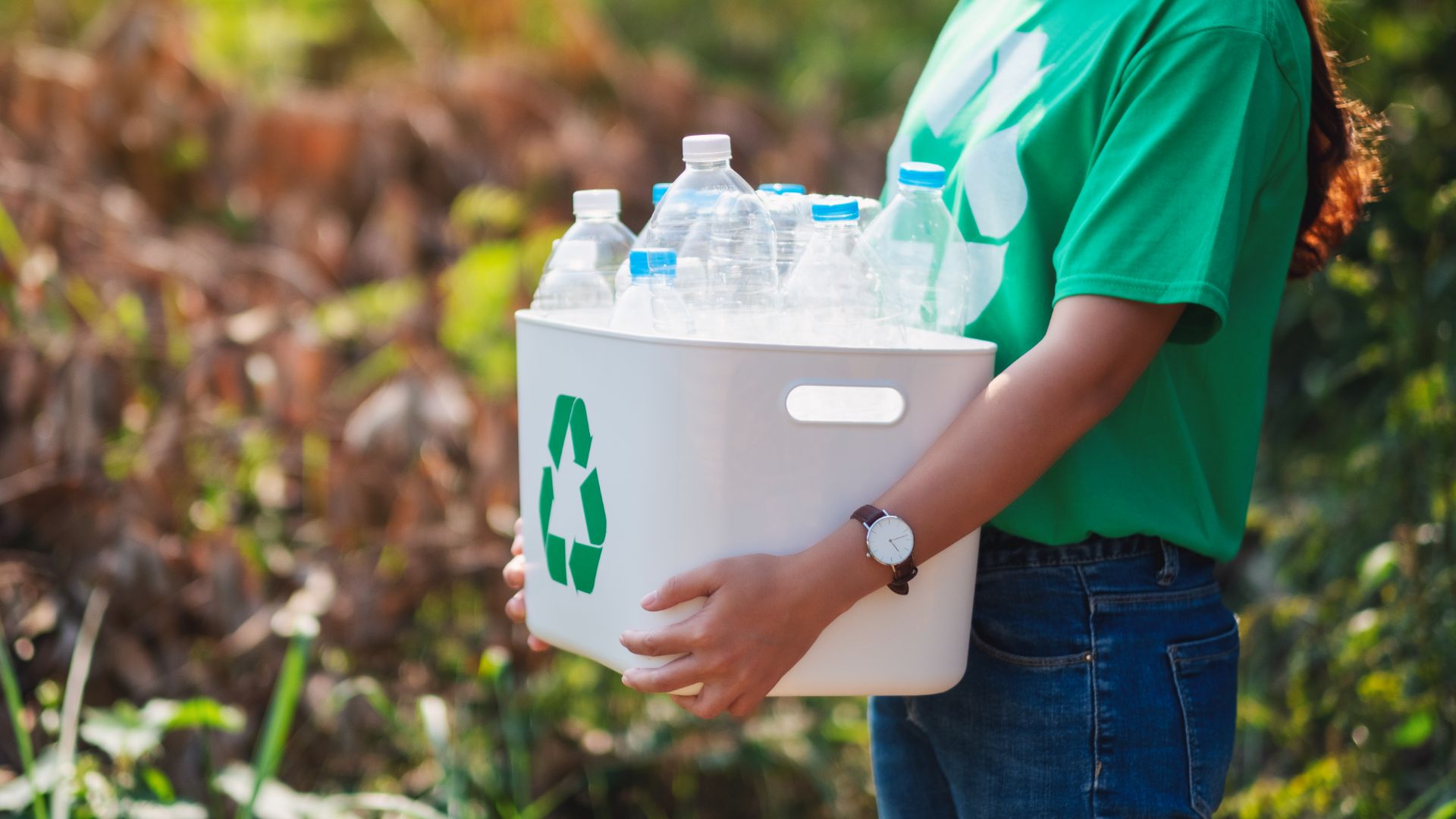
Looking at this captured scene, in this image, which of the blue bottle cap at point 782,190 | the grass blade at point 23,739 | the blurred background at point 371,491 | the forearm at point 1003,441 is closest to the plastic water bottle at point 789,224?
the blue bottle cap at point 782,190

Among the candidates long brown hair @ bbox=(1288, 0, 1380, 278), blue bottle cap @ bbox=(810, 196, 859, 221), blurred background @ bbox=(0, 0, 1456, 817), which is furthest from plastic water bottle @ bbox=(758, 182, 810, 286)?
blurred background @ bbox=(0, 0, 1456, 817)

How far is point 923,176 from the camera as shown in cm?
119

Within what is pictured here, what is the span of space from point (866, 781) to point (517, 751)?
2.65ft

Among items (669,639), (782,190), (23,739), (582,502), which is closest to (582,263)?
(782,190)

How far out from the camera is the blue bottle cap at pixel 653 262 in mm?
1158

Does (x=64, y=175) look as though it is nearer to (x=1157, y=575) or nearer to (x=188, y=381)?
(x=188, y=381)

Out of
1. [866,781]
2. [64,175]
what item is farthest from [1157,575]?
[64,175]

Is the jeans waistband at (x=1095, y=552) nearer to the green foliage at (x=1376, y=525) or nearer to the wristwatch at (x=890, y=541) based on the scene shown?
the wristwatch at (x=890, y=541)

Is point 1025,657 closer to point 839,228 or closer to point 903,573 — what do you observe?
point 903,573

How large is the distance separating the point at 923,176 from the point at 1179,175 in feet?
0.80

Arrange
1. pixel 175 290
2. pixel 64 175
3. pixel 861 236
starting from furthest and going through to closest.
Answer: pixel 64 175, pixel 175 290, pixel 861 236

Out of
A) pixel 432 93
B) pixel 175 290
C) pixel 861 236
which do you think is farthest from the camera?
pixel 432 93

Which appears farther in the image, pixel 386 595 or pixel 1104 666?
pixel 386 595

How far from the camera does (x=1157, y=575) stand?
1.21 meters
